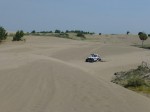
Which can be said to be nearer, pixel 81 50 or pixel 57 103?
pixel 57 103

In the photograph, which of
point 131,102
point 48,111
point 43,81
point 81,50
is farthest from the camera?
point 81,50

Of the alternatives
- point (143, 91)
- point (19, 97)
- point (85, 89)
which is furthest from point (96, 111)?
point (143, 91)

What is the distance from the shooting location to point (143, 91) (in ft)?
78.6

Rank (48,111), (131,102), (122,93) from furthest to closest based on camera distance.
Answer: (122,93) → (131,102) → (48,111)

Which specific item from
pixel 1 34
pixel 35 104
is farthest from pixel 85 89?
pixel 1 34

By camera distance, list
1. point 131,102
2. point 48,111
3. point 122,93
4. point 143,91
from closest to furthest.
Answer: point 48,111, point 131,102, point 122,93, point 143,91

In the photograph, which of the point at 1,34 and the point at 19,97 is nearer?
the point at 19,97

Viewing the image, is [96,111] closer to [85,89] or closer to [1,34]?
[85,89]

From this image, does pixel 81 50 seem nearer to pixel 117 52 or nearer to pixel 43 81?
pixel 117 52

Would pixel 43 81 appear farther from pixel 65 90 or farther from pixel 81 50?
pixel 81 50

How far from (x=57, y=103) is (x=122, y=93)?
15.1ft

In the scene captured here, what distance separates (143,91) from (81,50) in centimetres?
5309

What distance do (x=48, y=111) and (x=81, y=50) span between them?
60379 millimetres

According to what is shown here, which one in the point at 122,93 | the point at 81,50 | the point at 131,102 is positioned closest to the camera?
the point at 131,102
